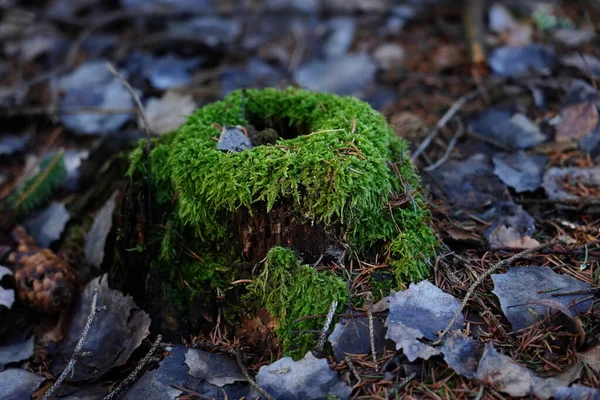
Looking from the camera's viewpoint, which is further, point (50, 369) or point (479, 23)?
point (479, 23)

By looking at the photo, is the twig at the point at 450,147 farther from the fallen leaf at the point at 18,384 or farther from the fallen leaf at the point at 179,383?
the fallen leaf at the point at 18,384

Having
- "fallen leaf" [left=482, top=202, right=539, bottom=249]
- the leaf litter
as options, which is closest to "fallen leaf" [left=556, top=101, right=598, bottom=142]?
the leaf litter

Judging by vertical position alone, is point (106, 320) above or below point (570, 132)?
below

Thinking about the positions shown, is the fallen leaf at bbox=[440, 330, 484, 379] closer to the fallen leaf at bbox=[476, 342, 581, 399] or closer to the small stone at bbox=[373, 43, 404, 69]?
the fallen leaf at bbox=[476, 342, 581, 399]

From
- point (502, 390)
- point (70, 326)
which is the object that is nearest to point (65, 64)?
point (70, 326)

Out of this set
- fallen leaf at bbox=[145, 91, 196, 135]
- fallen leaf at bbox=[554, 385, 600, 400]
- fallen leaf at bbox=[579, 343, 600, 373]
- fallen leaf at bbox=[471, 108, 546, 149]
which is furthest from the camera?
fallen leaf at bbox=[145, 91, 196, 135]

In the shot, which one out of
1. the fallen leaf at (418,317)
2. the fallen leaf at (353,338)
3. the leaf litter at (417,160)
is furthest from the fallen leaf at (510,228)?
the fallen leaf at (353,338)

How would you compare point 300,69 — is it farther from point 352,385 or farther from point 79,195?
point 352,385
